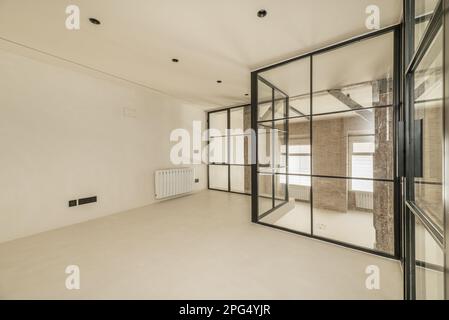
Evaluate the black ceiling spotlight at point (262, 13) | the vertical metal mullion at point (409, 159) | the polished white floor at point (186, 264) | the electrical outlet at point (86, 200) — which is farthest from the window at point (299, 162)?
the electrical outlet at point (86, 200)

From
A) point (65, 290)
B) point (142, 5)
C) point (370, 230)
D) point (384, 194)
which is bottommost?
point (65, 290)

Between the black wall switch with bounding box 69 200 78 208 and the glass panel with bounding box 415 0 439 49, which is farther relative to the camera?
the black wall switch with bounding box 69 200 78 208

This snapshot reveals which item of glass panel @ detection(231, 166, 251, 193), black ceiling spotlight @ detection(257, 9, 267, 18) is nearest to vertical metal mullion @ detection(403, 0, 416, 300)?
black ceiling spotlight @ detection(257, 9, 267, 18)

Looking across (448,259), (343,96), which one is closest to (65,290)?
(448,259)

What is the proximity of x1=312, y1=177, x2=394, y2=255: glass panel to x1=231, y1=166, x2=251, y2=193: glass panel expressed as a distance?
2.67 m

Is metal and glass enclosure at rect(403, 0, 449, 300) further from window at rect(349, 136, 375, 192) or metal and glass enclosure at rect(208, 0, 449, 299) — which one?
window at rect(349, 136, 375, 192)

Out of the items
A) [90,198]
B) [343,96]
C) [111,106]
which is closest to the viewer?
[343,96]

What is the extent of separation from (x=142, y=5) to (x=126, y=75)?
6.20 feet

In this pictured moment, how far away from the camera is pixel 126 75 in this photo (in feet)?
10.9

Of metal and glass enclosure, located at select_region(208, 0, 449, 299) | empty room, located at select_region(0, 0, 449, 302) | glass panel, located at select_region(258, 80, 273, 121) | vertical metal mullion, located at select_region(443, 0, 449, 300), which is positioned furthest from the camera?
glass panel, located at select_region(258, 80, 273, 121)

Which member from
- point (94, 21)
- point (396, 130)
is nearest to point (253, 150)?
point (396, 130)

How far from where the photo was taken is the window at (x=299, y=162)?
281 centimetres

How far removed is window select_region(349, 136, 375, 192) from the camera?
89.1 inches

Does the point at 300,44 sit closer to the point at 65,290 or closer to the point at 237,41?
the point at 237,41
